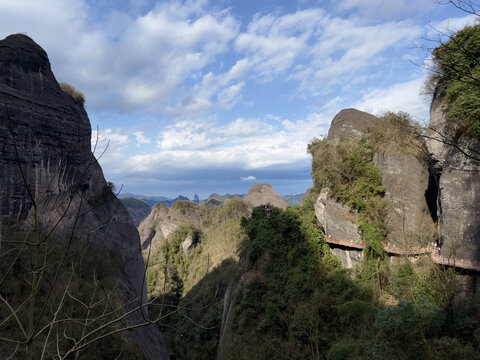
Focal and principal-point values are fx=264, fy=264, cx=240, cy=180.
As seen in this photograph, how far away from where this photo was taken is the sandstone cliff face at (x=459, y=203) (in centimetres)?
1280

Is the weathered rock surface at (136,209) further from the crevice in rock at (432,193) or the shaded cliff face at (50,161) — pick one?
the crevice in rock at (432,193)

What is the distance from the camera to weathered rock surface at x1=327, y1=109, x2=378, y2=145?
80.0 ft

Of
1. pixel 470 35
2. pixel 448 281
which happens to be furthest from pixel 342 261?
pixel 470 35

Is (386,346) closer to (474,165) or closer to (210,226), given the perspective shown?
(474,165)

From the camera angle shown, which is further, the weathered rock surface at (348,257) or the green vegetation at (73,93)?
the green vegetation at (73,93)

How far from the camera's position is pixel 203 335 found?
2825 centimetres

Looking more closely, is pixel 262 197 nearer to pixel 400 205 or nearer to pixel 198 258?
pixel 198 258

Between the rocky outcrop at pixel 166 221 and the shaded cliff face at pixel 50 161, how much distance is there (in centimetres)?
4641

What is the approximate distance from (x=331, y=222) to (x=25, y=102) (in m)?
25.8

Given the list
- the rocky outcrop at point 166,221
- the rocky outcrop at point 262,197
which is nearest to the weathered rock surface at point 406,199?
the rocky outcrop at point 262,197

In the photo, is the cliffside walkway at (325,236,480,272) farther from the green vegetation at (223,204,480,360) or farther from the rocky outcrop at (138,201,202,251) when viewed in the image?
the rocky outcrop at (138,201,202,251)

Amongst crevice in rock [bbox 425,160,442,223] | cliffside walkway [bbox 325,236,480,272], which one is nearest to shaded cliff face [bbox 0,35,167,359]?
cliffside walkway [bbox 325,236,480,272]

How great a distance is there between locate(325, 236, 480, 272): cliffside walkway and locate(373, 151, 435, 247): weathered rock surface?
1.74 feet

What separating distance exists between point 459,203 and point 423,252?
3.43 meters
